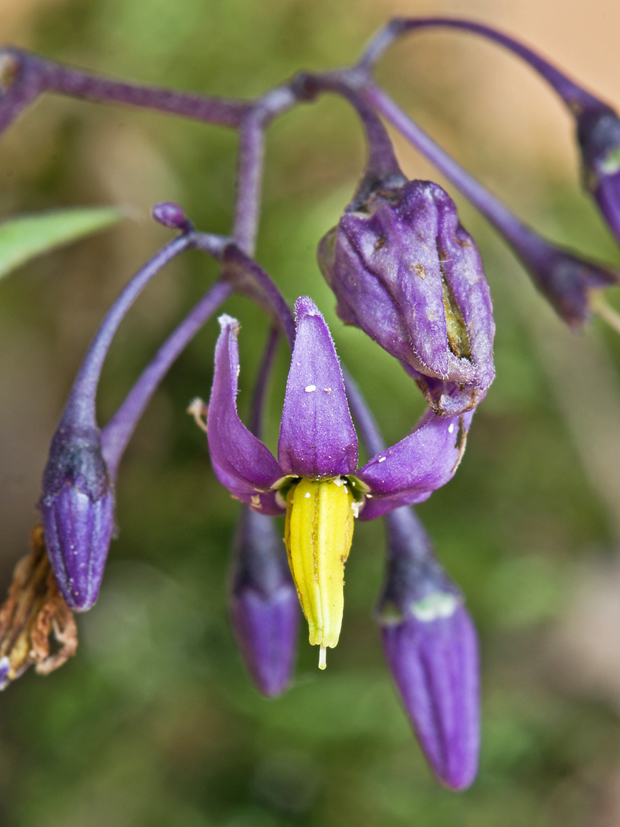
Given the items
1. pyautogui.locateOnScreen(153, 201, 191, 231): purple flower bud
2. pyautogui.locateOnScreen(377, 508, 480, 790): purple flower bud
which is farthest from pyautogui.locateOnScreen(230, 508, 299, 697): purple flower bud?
pyautogui.locateOnScreen(153, 201, 191, 231): purple flower bud

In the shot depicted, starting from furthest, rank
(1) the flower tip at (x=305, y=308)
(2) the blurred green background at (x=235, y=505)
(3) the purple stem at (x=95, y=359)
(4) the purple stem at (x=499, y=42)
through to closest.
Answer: (2) the blurred green background at (x=235, y=505), (4) the purple stem at (x=499, y=42), (3) the purple stem at (x=95, y=359), (1) the flower tip at (x=305, y=308)

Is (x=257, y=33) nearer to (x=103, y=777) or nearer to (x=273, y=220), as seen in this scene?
(x=273, y=220)

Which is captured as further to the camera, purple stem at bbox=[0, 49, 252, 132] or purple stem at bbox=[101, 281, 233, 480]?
purple stem at bbox=[0, 49, 252, 132]

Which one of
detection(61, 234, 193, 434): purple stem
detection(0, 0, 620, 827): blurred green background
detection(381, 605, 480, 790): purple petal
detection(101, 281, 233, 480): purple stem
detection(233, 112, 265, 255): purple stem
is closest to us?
detection(61, 234, 193, 434): purple stem

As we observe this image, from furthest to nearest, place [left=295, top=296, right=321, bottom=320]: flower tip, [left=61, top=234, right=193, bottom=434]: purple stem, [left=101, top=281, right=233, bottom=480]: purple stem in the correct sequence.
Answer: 1. [left=101, top=281, right=233, bottom=480]: purple stem
2. [left=61, top=234, right=193, bottom=434]: purple stem
3. [left=295, top=296, right=321, bottom=320]: flower tip

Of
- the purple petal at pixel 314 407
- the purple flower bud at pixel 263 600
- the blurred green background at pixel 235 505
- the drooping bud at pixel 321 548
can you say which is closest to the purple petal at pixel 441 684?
the purple flower bud at pixel 263 600

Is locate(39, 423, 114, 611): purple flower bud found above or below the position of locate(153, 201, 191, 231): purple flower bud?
below

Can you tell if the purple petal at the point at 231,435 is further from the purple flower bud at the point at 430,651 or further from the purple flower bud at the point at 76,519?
the purple flower bud at the point at 430,651

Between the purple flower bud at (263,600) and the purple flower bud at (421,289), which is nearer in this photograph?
the purple flower bud at (421,289)

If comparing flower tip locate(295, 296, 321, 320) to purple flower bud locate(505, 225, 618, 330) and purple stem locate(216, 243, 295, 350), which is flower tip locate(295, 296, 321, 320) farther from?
purple flower bud locate(505, 225, 618, 330)
